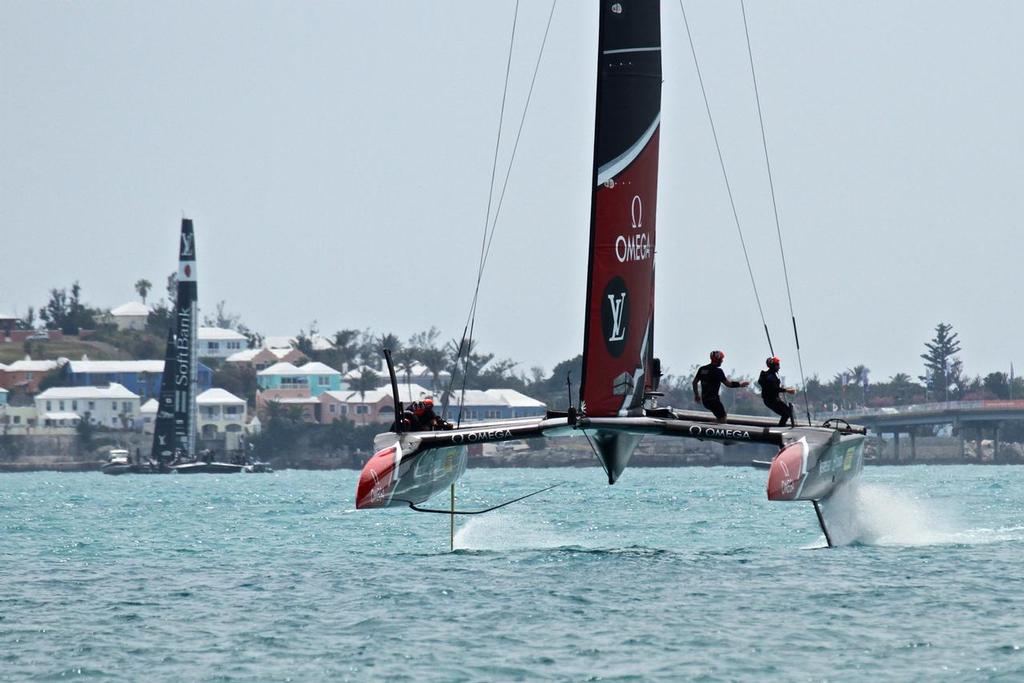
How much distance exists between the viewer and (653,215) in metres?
18.7

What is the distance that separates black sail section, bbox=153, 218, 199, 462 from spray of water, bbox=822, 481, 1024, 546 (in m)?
64.3

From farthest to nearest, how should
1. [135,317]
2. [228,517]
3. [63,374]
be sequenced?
[135,317]
[63,374]
[228,517]

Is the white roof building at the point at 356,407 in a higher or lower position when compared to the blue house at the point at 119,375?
lower

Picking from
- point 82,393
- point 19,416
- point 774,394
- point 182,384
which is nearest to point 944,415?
point 182,384

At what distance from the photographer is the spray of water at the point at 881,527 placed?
805 inches

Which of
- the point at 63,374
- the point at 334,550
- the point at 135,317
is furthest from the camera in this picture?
the point at 135,317

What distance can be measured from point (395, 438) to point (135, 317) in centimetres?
13524

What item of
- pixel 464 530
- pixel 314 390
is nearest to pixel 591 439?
pixel 464 530

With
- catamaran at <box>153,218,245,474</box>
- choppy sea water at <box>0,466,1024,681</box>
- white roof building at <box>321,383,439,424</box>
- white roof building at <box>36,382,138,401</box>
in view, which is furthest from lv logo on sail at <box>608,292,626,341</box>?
white roof building at <box>36,382,138,401</box>

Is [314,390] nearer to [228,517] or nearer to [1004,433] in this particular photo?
[1004,433]

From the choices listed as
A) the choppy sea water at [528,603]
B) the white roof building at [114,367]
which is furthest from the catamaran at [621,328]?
the white roof building at [114,367]

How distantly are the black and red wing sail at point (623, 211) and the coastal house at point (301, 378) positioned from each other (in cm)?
10922

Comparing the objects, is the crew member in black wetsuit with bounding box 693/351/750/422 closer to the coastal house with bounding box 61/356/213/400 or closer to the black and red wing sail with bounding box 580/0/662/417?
the black and red wing sail with bounding box 580/0/662/417

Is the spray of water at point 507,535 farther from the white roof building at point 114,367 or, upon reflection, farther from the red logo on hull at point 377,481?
the white roof building at point 114,367
